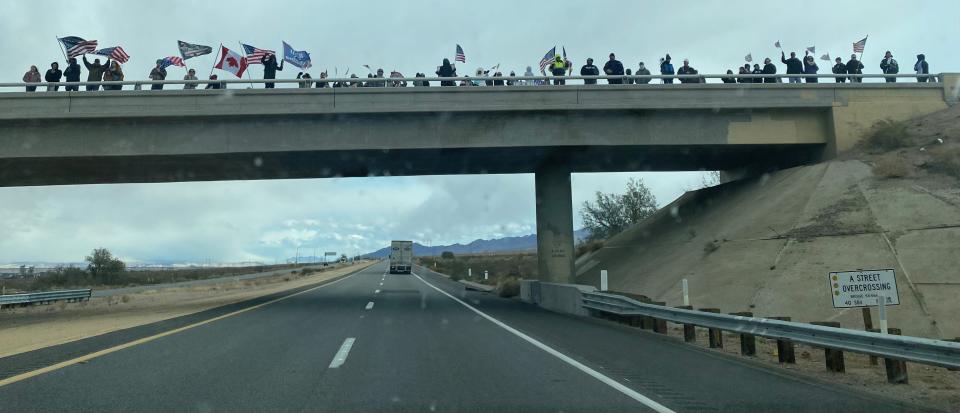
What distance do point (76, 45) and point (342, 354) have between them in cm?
1935

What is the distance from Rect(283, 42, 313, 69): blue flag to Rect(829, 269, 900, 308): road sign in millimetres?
21747

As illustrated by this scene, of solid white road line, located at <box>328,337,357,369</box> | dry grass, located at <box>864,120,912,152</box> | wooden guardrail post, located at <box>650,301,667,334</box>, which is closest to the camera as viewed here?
solid white road line, located at <box>328,337,357,369</box>

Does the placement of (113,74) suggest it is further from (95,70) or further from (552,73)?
(552,73)

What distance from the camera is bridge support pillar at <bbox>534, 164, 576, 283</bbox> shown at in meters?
23.4

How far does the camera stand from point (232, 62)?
24.6m

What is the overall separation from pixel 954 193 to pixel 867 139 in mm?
5146

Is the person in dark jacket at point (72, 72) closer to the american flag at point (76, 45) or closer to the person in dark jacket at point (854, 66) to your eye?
the american flag at point (76, 45)

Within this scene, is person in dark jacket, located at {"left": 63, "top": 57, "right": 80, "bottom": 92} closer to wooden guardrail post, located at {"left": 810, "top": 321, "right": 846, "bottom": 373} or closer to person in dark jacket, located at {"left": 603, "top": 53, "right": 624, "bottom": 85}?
person in dark jacket, located at {"left": 603, "top": 53, "right": 624, "bottom": 85}

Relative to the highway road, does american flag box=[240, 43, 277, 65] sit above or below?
above

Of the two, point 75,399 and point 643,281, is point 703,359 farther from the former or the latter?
point 643,281

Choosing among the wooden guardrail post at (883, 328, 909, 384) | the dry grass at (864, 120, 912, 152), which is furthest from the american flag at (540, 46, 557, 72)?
the wooden guardrail post at (883, 328, 909, 384)

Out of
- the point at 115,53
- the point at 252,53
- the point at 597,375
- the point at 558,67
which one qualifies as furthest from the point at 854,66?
the point at 115,53

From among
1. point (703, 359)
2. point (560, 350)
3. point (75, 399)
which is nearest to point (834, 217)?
point (703, 359)

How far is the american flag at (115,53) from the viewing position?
23172 mm
